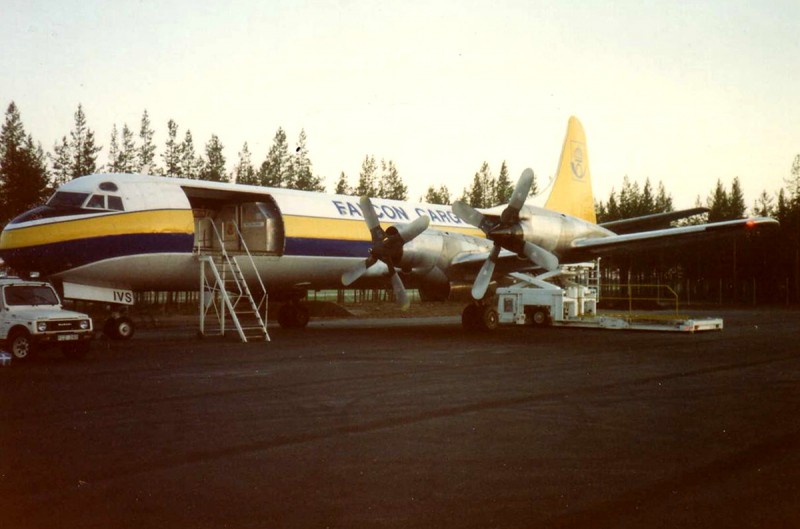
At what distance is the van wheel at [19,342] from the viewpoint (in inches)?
569

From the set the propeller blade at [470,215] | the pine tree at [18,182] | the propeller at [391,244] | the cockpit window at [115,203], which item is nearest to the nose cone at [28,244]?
Result: the cockpit window at [115,203]

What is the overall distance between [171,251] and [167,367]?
258 inches

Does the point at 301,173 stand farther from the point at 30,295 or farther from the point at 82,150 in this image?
the point at 30,295

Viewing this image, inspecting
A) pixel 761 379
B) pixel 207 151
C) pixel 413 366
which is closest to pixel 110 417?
pixel 413 366

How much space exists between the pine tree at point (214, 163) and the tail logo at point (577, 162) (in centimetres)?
4158

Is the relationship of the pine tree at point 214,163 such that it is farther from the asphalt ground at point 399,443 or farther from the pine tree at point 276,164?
the asphalt ground at point 399,443

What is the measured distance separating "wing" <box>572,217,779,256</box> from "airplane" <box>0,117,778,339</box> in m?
0.04

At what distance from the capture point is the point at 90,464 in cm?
653

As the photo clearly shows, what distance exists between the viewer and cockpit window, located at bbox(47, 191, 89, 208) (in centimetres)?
1847

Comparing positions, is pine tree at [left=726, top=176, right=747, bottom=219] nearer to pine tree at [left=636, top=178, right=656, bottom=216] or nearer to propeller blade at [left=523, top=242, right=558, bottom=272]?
pine tree at [left=636, top=178, right=656, bottom=216]

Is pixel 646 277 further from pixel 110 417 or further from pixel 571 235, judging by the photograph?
pixel 110 417

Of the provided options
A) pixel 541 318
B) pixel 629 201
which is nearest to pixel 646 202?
pixel 629 201

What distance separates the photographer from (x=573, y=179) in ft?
92.7

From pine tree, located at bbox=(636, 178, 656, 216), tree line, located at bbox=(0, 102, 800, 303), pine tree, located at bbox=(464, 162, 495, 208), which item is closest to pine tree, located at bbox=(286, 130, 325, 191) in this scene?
tree line, located at bbox=(0, 102, 800, 303)
